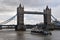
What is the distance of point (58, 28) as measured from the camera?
185750 mm

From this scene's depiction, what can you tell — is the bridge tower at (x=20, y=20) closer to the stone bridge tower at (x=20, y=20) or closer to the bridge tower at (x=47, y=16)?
the stone bridge tower at (x=20, y=20)

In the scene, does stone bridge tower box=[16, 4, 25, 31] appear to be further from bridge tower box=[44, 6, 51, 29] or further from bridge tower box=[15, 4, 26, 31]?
bridge tower box=[44, 6, 51, 29]

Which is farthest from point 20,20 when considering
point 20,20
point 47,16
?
point 47,16

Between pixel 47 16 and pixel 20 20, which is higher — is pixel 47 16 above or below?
above

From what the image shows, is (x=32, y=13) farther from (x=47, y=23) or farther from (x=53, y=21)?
(x=53, y=21)

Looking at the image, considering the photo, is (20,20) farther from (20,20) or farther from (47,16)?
(47,16)

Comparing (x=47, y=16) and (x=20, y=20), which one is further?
(x=47, y=16)

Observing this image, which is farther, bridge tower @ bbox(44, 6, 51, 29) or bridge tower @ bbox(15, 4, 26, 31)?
bridge tower @ bbox(44, 6, 51, 29)

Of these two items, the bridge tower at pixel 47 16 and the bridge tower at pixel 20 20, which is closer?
the bridge tower at pixel 20 20

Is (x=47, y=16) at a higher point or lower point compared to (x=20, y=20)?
higher

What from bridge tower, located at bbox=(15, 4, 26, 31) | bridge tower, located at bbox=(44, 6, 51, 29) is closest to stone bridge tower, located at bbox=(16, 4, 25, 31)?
bridge tower, located at bbox=(15, 4, 26, 31)

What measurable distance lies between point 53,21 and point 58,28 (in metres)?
13.0

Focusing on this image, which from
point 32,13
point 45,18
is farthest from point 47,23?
point 32,13

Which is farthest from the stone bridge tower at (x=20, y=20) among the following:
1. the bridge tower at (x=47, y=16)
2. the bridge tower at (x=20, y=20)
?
the bridge tower at (x=47, y=16)
